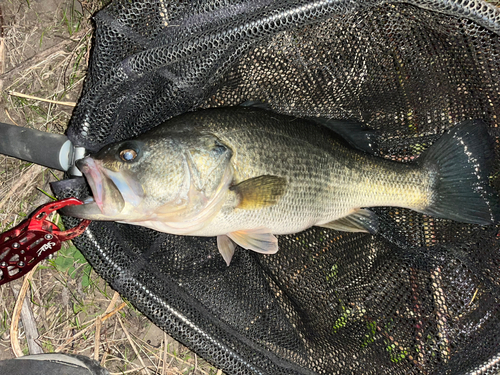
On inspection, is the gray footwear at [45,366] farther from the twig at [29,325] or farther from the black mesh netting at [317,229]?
the black mesh netting at [317,229]

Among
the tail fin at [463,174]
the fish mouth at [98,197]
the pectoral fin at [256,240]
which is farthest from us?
the tail fin at [463,174]

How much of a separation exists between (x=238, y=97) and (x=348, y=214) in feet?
3.19

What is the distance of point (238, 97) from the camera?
2416 mm

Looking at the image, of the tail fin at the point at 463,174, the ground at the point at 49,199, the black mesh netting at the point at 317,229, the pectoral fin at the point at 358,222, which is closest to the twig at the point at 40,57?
the ground at the point at 49,199

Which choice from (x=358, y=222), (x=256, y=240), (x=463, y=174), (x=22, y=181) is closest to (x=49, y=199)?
(x=22, y=181)

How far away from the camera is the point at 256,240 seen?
7.61 feet

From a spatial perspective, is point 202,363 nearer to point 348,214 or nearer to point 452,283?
point 348,214

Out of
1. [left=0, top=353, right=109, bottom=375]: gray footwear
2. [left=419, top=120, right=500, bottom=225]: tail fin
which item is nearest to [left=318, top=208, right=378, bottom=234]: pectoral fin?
[left=419, top=120, right=500, bottom=225]: tail fin

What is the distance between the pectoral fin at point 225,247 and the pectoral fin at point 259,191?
35cm

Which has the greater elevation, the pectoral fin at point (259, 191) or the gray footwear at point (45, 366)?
the pectoral fin at point (259, 191)

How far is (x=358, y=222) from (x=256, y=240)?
685mm

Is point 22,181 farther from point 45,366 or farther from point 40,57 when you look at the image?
point 45,366

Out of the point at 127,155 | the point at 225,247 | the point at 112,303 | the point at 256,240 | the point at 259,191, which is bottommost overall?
the point at 112,303

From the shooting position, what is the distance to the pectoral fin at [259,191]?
6.85 feet
